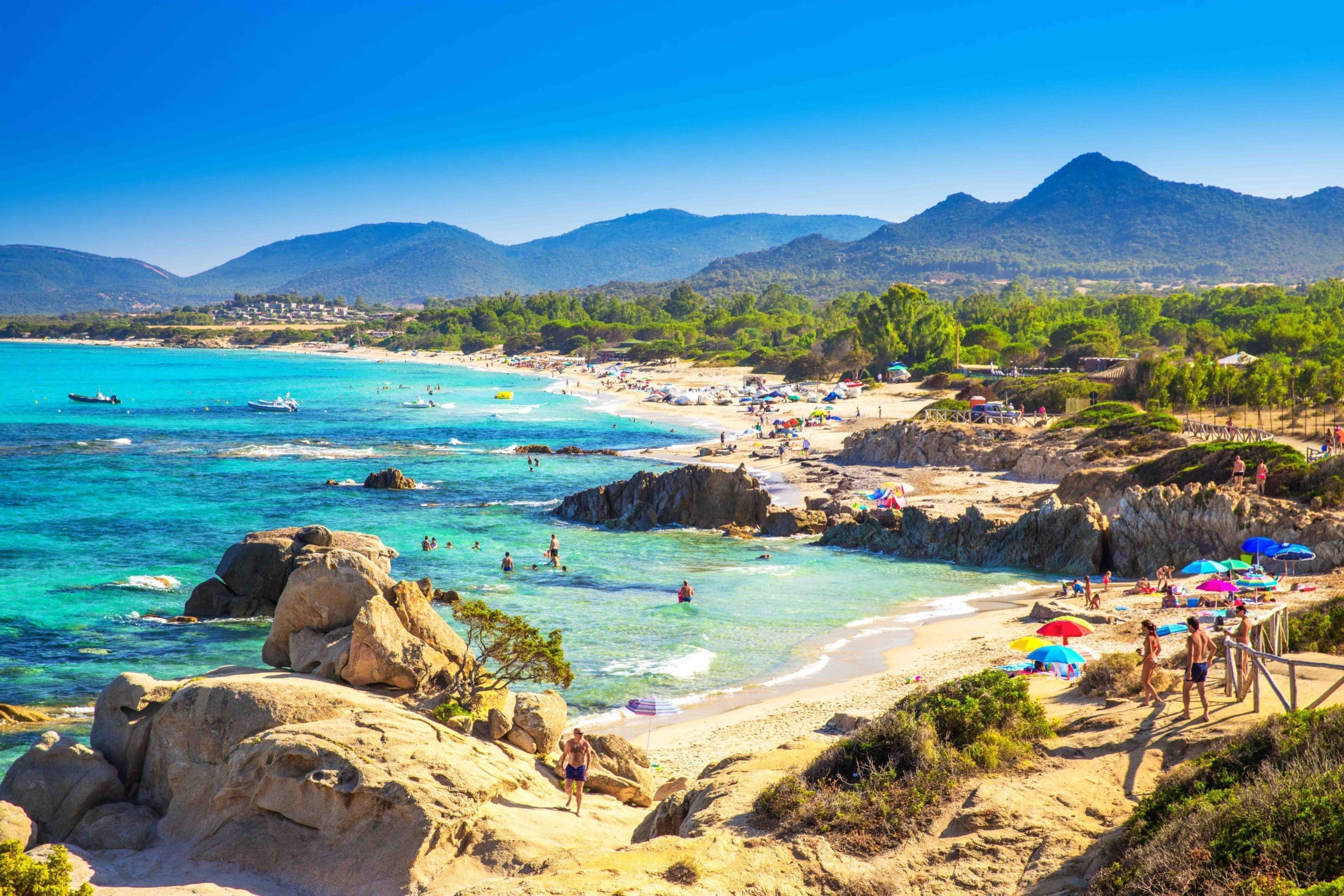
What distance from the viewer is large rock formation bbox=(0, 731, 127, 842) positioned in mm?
11742

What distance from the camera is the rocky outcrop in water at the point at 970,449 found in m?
44.1

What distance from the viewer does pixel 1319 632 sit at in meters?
13.8

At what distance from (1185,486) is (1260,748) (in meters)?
25.8

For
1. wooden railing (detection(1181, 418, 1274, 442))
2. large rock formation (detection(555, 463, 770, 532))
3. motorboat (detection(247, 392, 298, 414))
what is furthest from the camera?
motorboat (detection(247, 392, 298, 414))

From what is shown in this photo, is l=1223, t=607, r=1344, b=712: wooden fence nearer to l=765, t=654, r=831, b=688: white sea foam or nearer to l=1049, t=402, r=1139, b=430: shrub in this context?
l=765, t=654, r=831, b=688: white sea foam

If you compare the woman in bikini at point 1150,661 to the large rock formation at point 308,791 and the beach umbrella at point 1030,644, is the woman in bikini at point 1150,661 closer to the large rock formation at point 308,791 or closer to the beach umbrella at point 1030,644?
the beach umbrella at point 1030,644

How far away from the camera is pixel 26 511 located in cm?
4122

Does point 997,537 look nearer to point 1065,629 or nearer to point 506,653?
point 1065,629

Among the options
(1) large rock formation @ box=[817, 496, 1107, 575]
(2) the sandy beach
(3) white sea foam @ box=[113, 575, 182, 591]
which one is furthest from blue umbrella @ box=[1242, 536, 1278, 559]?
(3) white sea foam @ box=[113, 575, 182, 591]

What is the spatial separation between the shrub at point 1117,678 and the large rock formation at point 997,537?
1792 cm

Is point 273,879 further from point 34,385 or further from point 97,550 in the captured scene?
point 34,385

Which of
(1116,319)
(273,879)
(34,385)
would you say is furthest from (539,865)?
(34,385)

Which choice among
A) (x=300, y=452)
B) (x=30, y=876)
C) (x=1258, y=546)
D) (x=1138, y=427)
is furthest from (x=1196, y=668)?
(x=300, y=452)

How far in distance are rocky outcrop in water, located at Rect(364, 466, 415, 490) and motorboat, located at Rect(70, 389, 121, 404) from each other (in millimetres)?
57154
